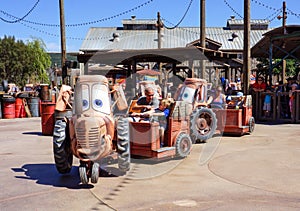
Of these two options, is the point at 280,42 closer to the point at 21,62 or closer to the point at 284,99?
the point at 284,99

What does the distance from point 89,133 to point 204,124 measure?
16.4 feet

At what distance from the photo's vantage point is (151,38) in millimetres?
42250

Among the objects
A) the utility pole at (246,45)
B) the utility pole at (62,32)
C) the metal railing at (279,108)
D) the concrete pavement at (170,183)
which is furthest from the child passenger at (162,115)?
the utility pole at (62,32)

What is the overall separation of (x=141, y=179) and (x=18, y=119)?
1275 centimetres

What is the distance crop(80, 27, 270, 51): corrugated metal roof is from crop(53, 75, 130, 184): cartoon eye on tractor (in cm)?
3351

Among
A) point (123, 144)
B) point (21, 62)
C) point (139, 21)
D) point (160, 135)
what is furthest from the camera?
point (139, 21)

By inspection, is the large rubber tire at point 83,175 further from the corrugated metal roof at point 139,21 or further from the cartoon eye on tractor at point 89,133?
the corrugated metal roof at point 139,21

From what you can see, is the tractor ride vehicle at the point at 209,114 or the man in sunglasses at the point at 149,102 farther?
the tractor ride vehicle at the point at 209,114

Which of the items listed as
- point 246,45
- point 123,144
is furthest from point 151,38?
point 123,144

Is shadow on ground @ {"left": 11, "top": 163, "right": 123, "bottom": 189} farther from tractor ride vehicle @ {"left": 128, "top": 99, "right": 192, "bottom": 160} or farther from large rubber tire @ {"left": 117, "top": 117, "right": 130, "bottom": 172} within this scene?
tractor ride vehicle @ {"left": 128, "top": 99, "right": 192, "bottom": 160}

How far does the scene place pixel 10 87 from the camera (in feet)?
80.7

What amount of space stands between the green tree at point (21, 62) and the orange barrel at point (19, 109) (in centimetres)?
2223

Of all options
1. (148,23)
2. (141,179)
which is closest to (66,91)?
(141,179)

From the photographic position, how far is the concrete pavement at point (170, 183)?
17.2 feet
